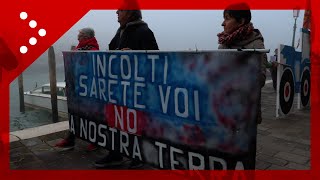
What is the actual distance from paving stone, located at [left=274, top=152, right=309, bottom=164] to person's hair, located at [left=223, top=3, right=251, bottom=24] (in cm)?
225

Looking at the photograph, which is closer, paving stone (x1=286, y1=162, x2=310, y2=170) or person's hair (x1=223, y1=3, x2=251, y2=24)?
person's hair (x1=223, y1=3, x2=251, y2=24)

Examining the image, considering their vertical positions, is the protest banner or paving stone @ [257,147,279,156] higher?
the protest banner

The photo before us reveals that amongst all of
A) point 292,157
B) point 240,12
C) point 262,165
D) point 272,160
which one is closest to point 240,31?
point 240,12

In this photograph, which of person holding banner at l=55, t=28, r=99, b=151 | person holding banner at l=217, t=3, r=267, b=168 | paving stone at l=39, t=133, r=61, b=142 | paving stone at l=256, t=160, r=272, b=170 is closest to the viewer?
person holding banner at l=217, t=3, r=267, b=168

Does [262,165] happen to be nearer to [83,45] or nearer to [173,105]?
[173,105]

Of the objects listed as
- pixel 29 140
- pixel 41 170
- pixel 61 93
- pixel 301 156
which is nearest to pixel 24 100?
pixel 61 93

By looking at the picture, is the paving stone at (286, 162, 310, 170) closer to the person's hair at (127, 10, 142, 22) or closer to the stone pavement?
the stone pavement

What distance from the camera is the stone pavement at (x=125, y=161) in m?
3.96

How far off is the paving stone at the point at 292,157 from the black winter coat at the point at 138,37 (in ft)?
7.47

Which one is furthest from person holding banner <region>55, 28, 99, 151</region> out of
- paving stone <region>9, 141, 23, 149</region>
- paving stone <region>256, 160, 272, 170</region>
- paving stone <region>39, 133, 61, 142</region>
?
paving stone <region>256, 160, 272, 170</region>

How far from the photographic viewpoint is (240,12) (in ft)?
9.03

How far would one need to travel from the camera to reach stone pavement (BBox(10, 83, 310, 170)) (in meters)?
3.96

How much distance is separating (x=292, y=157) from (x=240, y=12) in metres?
2.44

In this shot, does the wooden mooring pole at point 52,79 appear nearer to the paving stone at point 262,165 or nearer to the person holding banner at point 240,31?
the paving stone at point 262,165
